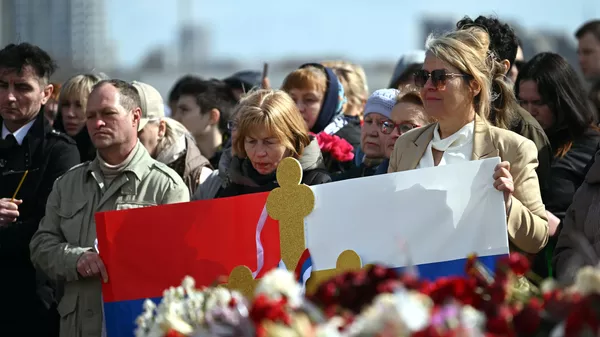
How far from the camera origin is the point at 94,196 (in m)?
6.19

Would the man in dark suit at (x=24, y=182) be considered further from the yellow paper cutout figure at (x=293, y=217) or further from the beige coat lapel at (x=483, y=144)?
the beige coat lapel at (x=483, y=144)

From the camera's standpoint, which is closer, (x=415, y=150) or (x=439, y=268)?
(x=439, y=268)

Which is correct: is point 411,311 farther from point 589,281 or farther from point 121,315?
point 121,315

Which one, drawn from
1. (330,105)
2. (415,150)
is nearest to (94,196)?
(415,150)

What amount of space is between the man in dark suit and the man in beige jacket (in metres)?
0.44

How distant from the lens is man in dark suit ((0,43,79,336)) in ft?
21.7

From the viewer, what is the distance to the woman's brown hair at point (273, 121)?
239 inches

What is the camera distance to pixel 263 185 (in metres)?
6.00

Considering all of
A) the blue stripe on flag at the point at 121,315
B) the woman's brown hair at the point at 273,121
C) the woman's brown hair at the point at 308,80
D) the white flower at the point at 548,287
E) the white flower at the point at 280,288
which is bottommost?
the blue stripe on flag at the point at 121,315

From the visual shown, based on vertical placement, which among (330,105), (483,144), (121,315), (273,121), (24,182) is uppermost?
(483,144)

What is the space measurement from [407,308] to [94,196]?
3.75 meters

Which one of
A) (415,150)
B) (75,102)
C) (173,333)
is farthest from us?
(75,102)

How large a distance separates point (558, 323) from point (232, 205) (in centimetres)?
284

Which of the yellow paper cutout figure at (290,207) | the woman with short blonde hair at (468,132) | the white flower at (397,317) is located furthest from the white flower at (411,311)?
the yellow paper cutout figure at (290,207)
